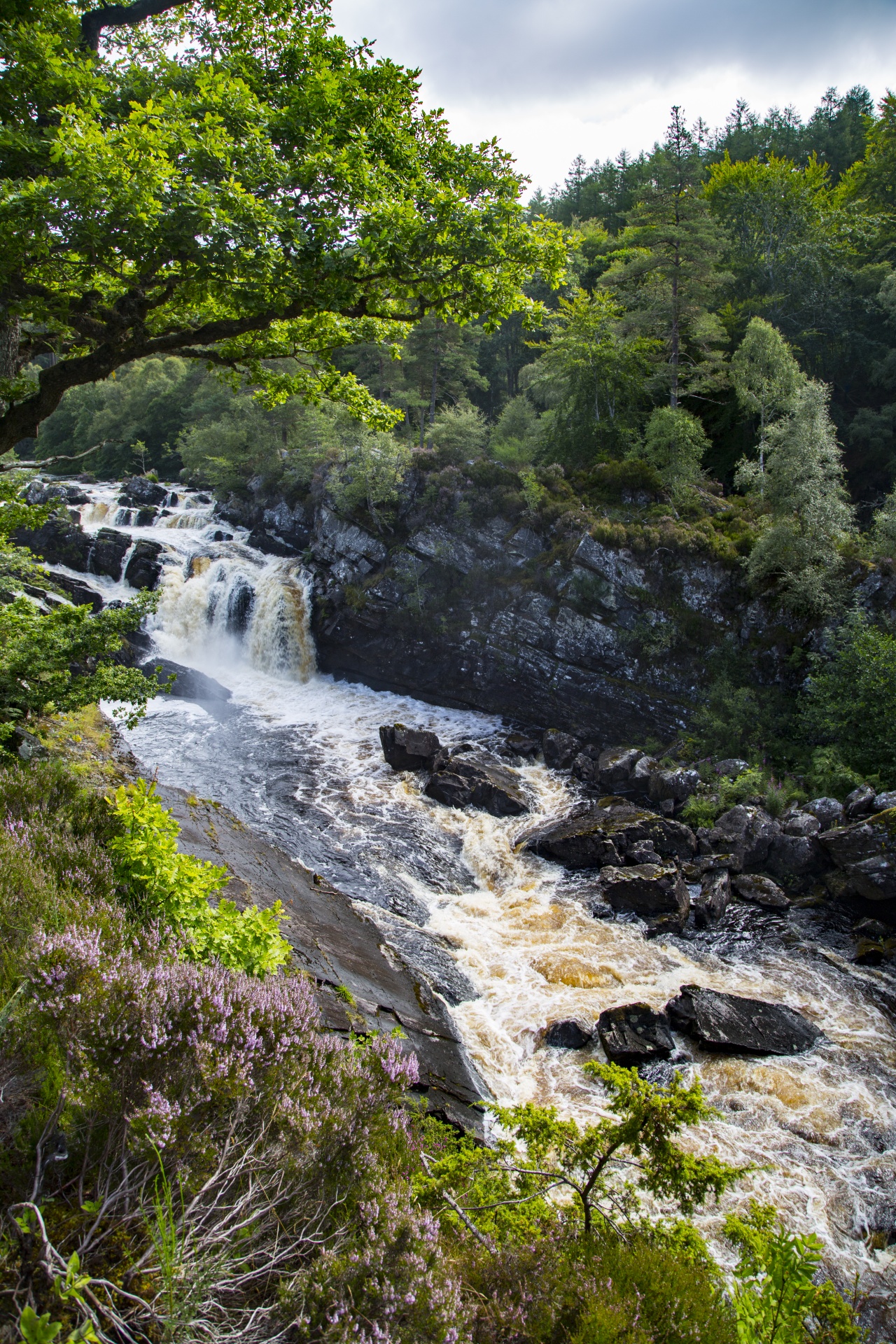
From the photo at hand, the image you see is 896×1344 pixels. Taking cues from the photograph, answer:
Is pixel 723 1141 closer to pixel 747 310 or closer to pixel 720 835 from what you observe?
pixel 720 835

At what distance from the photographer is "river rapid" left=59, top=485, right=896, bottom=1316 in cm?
738

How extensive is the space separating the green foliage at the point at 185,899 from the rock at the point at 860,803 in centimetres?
1388

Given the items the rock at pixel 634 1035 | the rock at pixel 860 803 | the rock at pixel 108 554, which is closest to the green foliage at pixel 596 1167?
the rock at pixel 634 1035

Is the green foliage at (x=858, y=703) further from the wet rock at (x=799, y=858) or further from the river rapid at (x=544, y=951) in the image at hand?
the river rapid at (x=544, y=951)

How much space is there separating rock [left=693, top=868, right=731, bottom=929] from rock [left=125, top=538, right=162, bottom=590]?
24.2 meters

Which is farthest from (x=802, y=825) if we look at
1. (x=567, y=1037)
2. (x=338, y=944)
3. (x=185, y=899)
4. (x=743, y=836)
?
(x=185, y=899)

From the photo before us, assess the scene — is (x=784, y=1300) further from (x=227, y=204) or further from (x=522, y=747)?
(x=522, y=747)

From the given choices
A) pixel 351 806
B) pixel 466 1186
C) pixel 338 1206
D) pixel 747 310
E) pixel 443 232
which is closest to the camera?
pixel 338 1206

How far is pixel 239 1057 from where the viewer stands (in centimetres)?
319

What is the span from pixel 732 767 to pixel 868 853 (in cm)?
431

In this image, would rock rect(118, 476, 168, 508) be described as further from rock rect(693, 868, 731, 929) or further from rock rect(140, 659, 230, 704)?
rock rect(693, 868, 731, 929)

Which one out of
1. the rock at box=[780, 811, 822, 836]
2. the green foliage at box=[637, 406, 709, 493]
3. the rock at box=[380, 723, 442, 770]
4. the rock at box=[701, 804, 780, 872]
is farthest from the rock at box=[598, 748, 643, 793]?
the green foliage at box=[637, 406, 709, 493]

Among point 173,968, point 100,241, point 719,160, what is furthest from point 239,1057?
point 719,160

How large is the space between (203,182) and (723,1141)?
11.4 meters
